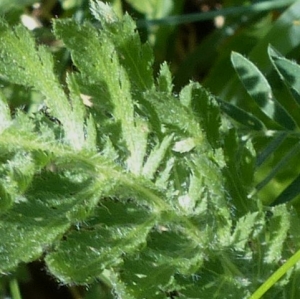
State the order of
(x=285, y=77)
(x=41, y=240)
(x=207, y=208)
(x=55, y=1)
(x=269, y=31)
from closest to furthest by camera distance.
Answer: (x=41, y=240) → (x=207, y=208) → (x=285, y=77) → (x=269, y=31) → (x=55, y=1)

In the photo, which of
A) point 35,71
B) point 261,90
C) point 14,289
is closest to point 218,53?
point 261,90

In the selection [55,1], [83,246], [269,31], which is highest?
[55,1]

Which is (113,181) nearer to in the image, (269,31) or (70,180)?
(70,180)

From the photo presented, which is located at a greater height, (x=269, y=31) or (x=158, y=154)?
(x=269, y=31)

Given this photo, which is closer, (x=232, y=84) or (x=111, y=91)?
(x=111, y=91)

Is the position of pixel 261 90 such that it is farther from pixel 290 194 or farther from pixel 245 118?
pixel 290 194

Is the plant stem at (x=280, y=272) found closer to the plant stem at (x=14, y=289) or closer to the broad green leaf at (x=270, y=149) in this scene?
the broad green leaf at (x=270, y=149)

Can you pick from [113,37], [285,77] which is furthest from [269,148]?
[113,37]

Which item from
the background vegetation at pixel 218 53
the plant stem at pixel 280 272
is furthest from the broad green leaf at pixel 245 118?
the plant stem at pixel 280 272
